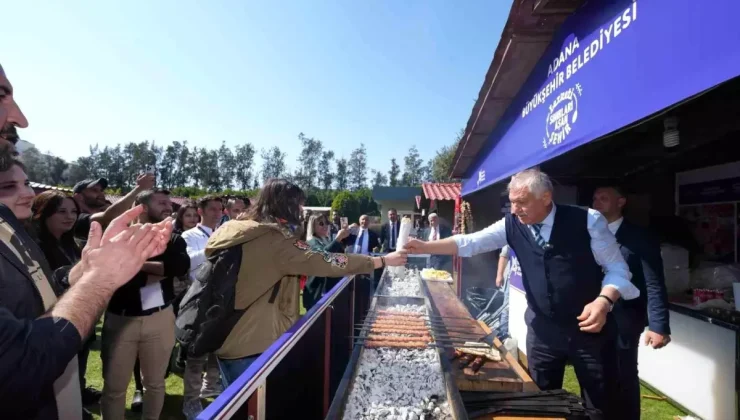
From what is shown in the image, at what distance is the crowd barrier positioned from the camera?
1355mm

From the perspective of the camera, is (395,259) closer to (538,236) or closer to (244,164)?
(538,236)

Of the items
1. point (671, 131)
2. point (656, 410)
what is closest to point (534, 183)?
point (671, 131)

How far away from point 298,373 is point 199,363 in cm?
218

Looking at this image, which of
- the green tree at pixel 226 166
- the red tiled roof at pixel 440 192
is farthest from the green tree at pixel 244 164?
the red tiled roof at pixel 440 192

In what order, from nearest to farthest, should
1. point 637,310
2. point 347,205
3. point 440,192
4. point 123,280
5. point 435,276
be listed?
1. point 123,280
2. point 637,310
3. point 435,276
4. point 440,192
5. point 347,205

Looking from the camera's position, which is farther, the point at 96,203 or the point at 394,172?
the point at 394,172

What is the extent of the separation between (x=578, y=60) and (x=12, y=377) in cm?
278

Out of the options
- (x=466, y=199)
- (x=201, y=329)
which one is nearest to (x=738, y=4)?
(x=201, y=329)

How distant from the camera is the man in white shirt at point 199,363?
3783mm

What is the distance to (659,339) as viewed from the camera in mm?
2873

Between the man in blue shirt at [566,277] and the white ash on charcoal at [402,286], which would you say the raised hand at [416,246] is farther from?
the white ash on charcoal at [402,286]

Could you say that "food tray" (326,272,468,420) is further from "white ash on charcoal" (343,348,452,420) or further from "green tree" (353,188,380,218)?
"green tree" (353,188,380,218)

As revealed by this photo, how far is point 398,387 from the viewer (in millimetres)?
2400

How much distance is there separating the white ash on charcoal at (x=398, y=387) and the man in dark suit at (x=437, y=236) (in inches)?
206
